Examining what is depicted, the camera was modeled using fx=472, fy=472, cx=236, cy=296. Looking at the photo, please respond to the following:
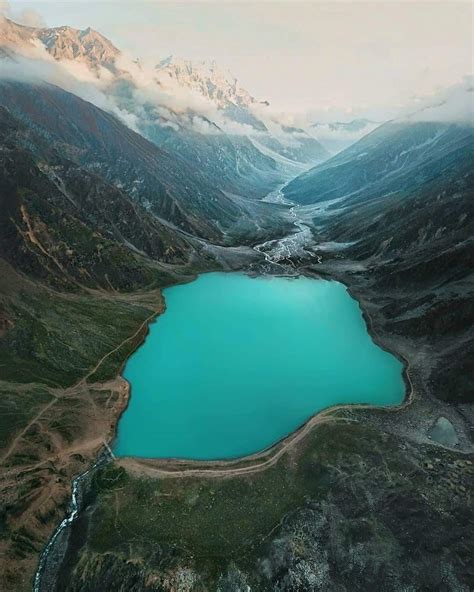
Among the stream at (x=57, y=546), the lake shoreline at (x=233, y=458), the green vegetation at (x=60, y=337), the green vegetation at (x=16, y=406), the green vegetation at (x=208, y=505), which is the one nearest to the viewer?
the stream at (x=57, y=546)

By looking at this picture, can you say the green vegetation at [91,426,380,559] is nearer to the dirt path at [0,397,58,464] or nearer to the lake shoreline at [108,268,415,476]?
the lake shoreline at [108,268,415,476]

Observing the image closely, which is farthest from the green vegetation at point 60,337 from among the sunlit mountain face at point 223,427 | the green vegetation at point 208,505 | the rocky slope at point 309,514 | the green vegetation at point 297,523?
the green vegetation at point 297,523

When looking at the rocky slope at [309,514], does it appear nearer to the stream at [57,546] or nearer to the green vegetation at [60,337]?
the stream at [57,546]

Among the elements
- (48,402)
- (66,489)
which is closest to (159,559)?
(66,489)

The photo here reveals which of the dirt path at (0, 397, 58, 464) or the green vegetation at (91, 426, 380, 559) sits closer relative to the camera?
the green vegetation at (91, 426, 380, 559)

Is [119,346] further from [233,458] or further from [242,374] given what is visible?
[233,458]

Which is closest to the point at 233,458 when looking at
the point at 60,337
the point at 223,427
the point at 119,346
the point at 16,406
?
the point at 223,427

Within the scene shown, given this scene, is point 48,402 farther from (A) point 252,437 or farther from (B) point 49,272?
(B) point 49,272

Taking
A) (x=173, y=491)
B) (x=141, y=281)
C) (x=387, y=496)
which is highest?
(x=387, y=496)

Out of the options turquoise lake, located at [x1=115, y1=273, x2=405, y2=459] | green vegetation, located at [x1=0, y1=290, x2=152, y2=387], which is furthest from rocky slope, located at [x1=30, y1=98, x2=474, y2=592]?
green vegetation, located at [x1=0, y1=290, x2=152, y2=387]
